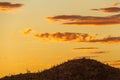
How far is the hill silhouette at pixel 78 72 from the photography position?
4241 cm

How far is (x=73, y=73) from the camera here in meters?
43.2

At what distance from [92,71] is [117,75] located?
2.20 m

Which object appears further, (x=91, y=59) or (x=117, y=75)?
(x=91, y=59)

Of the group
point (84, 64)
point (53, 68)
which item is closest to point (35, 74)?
point (53, 68)

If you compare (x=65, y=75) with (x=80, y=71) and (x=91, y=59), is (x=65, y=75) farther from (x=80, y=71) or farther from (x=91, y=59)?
(x=91, y=59)

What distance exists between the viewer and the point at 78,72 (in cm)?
4344

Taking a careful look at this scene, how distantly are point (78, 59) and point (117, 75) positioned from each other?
197 inches

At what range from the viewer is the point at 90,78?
4197 centimetres

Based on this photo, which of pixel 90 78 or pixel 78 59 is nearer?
pixel 90 78

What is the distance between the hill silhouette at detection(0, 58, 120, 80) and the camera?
139 ft

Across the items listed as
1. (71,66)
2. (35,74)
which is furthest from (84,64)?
(35,74)

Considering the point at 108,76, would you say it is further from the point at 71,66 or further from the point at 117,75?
the point at 71,66

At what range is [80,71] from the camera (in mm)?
43625

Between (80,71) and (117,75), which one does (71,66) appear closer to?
(80,71)
